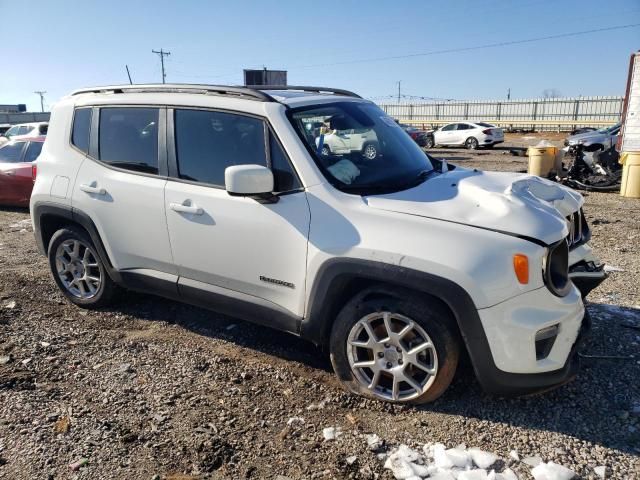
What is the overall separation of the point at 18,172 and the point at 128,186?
723 centimetres

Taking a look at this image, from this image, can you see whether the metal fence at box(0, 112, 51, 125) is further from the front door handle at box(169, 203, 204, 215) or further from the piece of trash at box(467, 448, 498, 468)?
the piece of trash at box(467, 448, 498, 468)

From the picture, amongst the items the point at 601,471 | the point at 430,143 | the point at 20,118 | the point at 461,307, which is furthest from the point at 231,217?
the point at 20,118

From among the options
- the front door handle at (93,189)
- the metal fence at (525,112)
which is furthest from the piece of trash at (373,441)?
the metal fence at (525,112)

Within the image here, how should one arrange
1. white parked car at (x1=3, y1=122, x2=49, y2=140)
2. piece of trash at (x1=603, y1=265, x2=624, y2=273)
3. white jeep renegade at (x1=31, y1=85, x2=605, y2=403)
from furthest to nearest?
white parked car at (x1=3, y1=122, x2=49, y2=140)
piece of trash at (x1=603, y1=265, x2=624, y2=273)
white jeep renegade at (x1=31, y1=85, x2=605, y2=403)

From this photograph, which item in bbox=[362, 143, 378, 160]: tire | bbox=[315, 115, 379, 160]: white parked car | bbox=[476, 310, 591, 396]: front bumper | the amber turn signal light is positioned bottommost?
bbox=[476, 310, 591, 396]: front bumper

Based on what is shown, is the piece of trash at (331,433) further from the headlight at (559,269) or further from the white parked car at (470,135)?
the white parked car at (470,135)

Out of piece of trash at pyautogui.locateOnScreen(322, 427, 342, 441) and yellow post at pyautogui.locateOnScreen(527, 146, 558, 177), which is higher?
yellow post at pyautogui.locateOnScreen(527, 146, 558, 177)

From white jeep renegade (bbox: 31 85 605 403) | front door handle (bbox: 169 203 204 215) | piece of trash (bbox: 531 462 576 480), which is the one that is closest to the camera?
piece of trash (bbox: 531 462 576 480)

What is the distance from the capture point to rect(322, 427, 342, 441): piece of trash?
9.77ft

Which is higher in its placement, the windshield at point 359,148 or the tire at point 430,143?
the windshield at point 359,148

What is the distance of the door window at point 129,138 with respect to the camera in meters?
4.01

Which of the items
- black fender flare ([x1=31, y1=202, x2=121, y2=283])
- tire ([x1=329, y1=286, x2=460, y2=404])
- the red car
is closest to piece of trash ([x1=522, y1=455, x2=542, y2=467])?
tire ([x1=329, y1=286, x2=460, y2=404])

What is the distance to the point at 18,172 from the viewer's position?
9.88m

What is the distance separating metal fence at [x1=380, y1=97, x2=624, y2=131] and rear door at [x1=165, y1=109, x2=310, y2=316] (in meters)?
37.7
